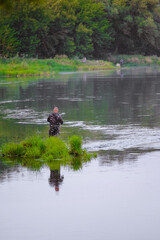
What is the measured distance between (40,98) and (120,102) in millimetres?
5977

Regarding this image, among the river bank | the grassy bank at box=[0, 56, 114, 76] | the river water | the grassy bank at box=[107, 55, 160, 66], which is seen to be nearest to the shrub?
the river water

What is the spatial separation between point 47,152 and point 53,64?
66292 millimetres

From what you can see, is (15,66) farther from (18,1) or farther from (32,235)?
(32,235)

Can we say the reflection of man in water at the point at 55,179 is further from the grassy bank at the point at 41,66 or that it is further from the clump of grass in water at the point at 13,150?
the grassy bank at the point at 41,66

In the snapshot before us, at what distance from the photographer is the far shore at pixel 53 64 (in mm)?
68000

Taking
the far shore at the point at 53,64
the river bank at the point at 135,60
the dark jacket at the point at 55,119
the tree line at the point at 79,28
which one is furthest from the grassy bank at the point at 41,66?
the dark jacket at the point at 55,119

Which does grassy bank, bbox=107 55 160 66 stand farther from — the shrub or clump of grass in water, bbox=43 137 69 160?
clump of grass in water, bbox=43 137 69 160

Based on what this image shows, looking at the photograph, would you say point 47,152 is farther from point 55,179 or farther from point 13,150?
point 55,179

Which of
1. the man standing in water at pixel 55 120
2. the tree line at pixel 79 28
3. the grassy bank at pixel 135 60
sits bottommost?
the grassy bank at pixel 135 60

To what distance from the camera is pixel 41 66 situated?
7512 centimetres

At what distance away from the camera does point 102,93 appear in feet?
134

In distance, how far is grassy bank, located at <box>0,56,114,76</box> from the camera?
6775cm

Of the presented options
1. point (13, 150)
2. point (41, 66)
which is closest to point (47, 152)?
point (13, 150)

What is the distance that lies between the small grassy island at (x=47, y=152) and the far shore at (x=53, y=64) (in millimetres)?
50060
